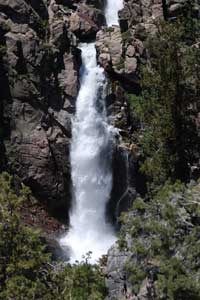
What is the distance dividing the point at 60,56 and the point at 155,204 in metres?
26.4

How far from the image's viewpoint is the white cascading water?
3972 cm

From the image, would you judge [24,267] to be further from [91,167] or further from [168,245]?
[91,167]

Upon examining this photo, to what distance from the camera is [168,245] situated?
16.9m

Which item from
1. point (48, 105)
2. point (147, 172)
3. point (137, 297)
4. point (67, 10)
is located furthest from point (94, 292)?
point (67, 10)

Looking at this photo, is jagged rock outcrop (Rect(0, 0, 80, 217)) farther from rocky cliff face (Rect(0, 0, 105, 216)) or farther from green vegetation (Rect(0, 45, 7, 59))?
green vegetation (Rect(0, 45, 7, 59))

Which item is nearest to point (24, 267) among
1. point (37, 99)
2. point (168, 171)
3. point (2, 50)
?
point (168, 171)

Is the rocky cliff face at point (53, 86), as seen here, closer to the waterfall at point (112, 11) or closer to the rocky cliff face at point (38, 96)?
the rocky cliff face at point (38, 96)

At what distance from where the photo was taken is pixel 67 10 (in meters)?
47.2

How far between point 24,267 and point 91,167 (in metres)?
23.9

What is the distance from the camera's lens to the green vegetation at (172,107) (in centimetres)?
3284

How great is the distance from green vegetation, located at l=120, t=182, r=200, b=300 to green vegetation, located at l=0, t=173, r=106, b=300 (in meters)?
2.41

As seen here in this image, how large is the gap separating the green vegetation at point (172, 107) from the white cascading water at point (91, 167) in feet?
24.3

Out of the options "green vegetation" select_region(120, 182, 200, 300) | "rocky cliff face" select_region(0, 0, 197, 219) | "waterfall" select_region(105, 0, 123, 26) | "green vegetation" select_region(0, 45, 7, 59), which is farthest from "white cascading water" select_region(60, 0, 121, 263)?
"green vegetation" select_region(120, 182, 200, 300)

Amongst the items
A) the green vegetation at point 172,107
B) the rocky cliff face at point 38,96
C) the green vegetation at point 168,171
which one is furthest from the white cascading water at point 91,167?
the green vegetation at point 172,107
